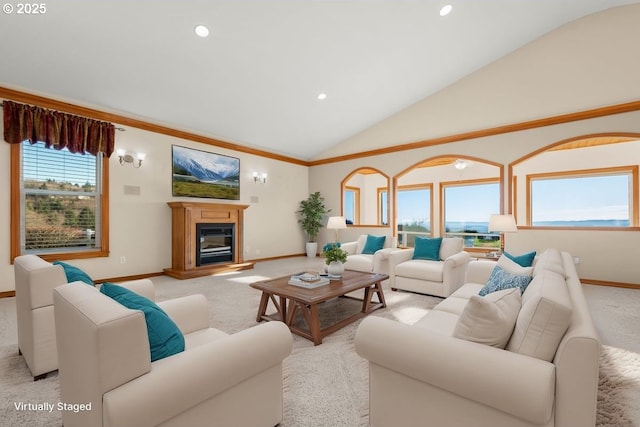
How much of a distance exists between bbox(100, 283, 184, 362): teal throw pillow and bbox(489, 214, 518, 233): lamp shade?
4.25 meters

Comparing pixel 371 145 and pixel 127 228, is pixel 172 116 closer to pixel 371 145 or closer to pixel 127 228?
pixel 127 228

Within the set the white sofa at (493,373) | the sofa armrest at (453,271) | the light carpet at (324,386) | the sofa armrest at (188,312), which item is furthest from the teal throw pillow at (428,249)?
the sofa armrest at (188,312)

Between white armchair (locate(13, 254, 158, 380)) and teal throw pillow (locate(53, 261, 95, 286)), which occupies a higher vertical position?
teal throw pillow (locate(53, 261, 95, 286))

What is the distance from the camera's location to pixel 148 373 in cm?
104

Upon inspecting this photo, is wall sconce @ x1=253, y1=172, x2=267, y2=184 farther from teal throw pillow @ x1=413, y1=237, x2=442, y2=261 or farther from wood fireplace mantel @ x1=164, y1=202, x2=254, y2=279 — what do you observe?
teal throw pillow @ x1=413, y1=237, x2=442, y2=261

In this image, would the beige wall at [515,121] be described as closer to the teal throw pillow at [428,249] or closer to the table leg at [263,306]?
the teal throw pillow at [428,249]

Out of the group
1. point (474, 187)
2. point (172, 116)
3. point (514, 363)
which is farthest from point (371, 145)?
point (514, 363)

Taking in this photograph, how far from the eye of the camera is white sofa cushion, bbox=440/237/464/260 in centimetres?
441

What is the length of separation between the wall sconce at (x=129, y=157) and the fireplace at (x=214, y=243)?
4.94ft

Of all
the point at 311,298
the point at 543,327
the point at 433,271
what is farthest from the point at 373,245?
the point at 543,327

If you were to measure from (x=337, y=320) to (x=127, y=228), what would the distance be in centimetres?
407

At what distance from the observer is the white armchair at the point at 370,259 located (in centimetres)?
458

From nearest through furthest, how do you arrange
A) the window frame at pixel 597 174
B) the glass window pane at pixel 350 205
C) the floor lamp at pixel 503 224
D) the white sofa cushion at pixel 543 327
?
the white sofa cushion at pixel 543 327 → the floor lamp at pixel 503 224 → the window frame at pixel 597 174 → the glass window pane at pixel 350 205

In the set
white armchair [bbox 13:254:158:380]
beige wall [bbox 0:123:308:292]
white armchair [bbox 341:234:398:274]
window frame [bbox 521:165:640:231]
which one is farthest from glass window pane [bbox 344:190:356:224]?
white armchair [bbox 13:254:158:380]
